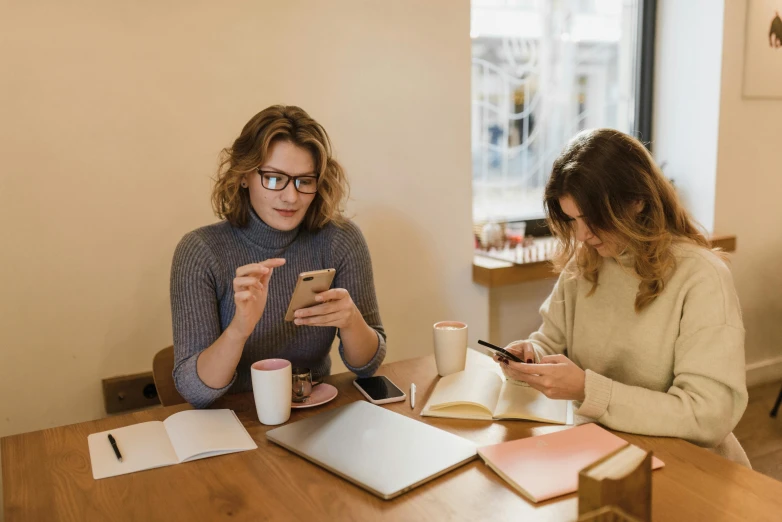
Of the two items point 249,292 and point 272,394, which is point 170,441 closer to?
point 272,394

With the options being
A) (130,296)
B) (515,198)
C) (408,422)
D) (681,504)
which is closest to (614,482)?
(681,504)

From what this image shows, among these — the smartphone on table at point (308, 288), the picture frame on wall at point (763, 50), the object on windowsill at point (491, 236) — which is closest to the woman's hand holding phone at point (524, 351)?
the smartphone on table at point (308, 288)

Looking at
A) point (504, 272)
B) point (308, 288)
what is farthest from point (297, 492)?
point (504, 272)

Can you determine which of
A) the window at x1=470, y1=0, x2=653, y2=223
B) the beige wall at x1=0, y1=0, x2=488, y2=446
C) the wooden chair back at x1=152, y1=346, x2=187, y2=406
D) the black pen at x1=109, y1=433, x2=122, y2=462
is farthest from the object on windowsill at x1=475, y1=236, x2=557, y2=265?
the black pen at x1=109, y1=433, x2=122, y2=462

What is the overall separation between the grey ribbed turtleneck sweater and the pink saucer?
0.11 m

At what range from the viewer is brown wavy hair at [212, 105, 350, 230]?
4.54 feet

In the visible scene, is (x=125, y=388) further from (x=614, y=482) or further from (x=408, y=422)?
(x=614, y=482)

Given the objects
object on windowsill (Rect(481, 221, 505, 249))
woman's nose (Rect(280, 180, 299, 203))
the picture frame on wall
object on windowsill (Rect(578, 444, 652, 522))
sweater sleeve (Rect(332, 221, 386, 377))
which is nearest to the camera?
object on windowsill (Rect(578, 444, 652, 522))

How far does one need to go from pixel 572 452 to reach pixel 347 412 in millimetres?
400

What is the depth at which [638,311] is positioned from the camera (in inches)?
49.4

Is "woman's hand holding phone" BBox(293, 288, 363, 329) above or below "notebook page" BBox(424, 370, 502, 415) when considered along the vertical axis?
above

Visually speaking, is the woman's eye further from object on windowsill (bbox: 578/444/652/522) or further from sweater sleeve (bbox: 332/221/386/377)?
object on windowsill (bbox: 578/444/652/522)

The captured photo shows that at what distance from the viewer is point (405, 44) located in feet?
6.87

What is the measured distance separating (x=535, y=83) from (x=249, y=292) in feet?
6.26
